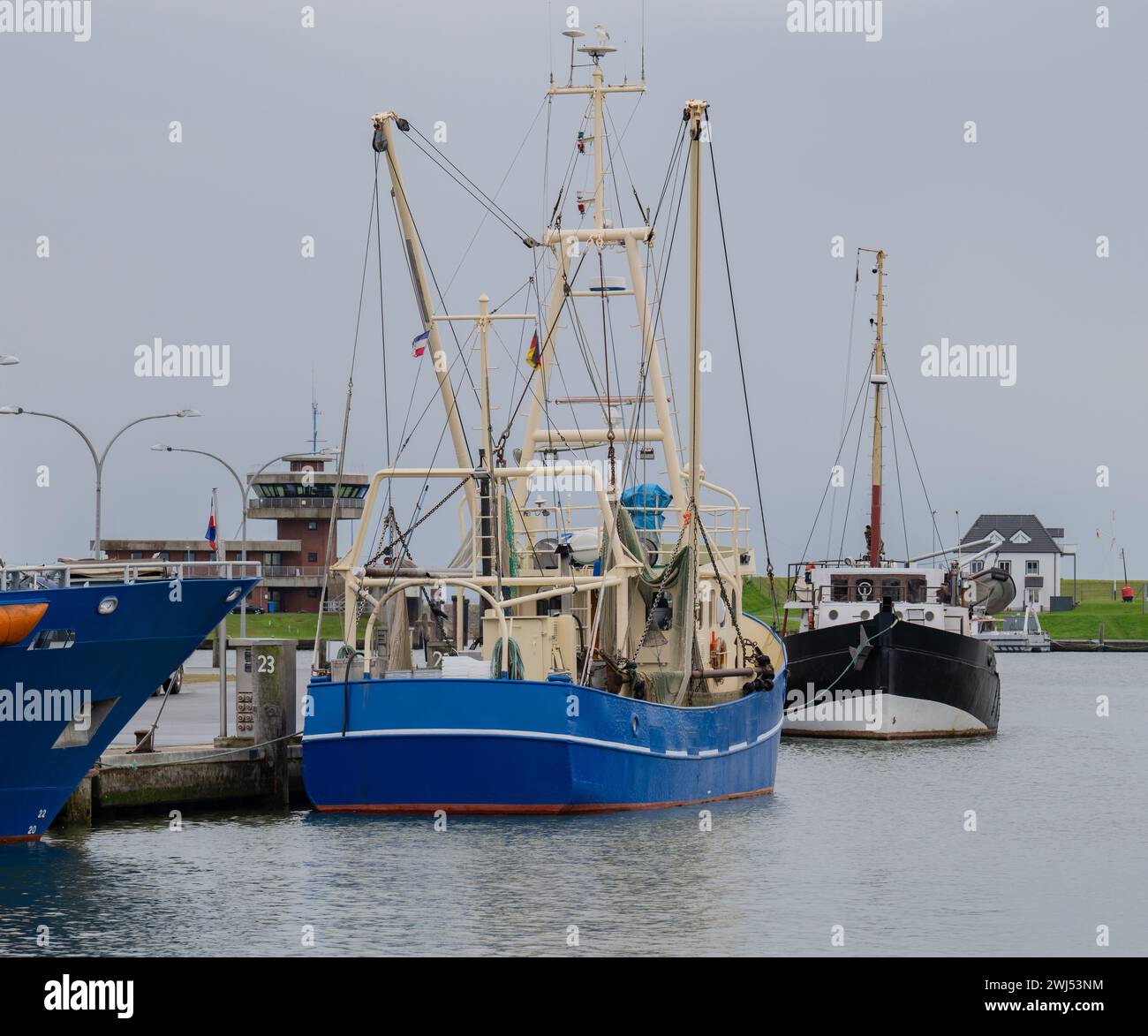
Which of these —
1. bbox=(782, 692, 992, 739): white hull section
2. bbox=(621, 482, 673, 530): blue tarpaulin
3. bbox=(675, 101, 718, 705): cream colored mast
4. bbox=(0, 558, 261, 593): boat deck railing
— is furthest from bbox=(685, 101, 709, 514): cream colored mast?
bbox=(782, 692, 992, 739): white hull section

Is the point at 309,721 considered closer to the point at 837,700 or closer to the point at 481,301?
the point at 481,301

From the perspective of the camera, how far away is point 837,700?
48.5 m

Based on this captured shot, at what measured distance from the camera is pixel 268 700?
103ft

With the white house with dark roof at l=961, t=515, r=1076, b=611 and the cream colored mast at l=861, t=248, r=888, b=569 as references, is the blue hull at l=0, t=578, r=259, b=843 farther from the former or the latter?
the white house with dark roof at l=961, t=515, r=1076, b=611

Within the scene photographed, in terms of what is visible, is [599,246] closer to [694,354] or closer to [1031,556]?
[694,354]

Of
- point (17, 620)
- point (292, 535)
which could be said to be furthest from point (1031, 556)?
point (17, 620)

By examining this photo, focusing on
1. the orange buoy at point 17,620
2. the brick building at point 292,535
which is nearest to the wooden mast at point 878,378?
the orange buoy at point 17,620

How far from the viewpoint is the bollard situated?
31.3 m

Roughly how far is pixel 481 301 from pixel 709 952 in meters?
13.7

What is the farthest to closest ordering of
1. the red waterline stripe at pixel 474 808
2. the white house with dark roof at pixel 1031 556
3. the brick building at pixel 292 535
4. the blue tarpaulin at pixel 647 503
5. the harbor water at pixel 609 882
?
the white house with dark roof at pixel 1031 556, the brick building at pixel 292 535, the blue tarpaulin at pixel 647 503, the red waterline stripe at pixel 474 808, the harbor water at pixel 609 882

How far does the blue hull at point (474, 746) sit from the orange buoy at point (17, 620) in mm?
5171

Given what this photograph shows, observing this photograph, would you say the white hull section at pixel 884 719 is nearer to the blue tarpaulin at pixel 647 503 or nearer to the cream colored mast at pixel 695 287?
the blue tarpaulin at pixel 647 503

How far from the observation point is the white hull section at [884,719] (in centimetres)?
4788

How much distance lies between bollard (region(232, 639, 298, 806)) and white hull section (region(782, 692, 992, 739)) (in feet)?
60.1
